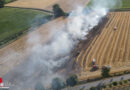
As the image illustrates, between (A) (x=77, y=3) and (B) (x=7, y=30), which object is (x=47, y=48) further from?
(A) (x=77, y=3)

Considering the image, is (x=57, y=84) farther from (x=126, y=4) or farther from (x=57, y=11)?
(x=126, y=4)

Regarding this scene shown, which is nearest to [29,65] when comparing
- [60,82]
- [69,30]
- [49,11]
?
[60,82]

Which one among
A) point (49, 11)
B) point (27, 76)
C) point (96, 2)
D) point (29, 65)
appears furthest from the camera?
point (96, 2)

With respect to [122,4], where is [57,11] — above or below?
above

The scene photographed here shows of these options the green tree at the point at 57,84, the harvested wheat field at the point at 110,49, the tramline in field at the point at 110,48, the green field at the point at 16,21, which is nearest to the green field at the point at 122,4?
the harvested wheat field at the point at 110,49

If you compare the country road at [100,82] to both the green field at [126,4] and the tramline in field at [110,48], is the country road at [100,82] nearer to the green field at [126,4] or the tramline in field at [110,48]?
the tramline in field at [110,48]

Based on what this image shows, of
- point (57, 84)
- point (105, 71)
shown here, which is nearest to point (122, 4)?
point (105, 71)

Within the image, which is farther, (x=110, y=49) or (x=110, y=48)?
Result: (x=110, y=48)
